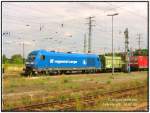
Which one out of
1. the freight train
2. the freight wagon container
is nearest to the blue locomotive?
the freight train

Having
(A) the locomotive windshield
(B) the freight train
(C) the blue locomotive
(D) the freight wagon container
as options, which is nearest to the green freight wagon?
(B) the freight train

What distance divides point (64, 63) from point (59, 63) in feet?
3.59

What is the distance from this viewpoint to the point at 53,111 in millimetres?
12977

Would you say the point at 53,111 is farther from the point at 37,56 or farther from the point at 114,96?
the point at 37,56

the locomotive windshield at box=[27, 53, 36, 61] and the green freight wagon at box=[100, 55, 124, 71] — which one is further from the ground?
the locomotive windshield at box=[27, 53, 36, 61]

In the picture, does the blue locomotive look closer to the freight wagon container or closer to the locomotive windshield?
the locomotive windshield

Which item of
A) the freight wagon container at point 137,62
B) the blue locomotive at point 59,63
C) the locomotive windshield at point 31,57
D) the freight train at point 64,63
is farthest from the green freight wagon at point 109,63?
the locomotive windshield at point 31,57

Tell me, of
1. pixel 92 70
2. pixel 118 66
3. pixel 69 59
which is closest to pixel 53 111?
pixel 69 59

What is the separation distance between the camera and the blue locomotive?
36.5 m

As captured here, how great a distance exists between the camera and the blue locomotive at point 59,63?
3647 cm

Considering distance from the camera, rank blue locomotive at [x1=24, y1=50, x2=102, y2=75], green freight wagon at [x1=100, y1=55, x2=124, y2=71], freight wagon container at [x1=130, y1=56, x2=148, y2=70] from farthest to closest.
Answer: freight wagon container at [x1=130, y1=56, x2=148, y2=70] → green freight wagon at [x1=100, y1=55, x2=124, y2=71] → blue locomotive at [x1=24, y1=50, x2=102, y2=75]

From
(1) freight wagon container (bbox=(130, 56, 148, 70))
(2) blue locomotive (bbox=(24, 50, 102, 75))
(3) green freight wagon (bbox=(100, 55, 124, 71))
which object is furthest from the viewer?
(1) freight wagon container (bbox=(130, 56, 148, 70))

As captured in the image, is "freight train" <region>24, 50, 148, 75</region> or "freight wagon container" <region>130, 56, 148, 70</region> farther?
"freight wagon container" <region>130, 56, 148, 70</region>

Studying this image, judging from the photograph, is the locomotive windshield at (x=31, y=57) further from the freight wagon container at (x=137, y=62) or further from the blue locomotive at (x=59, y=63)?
the freight wagon container at (x=137, y=62)
